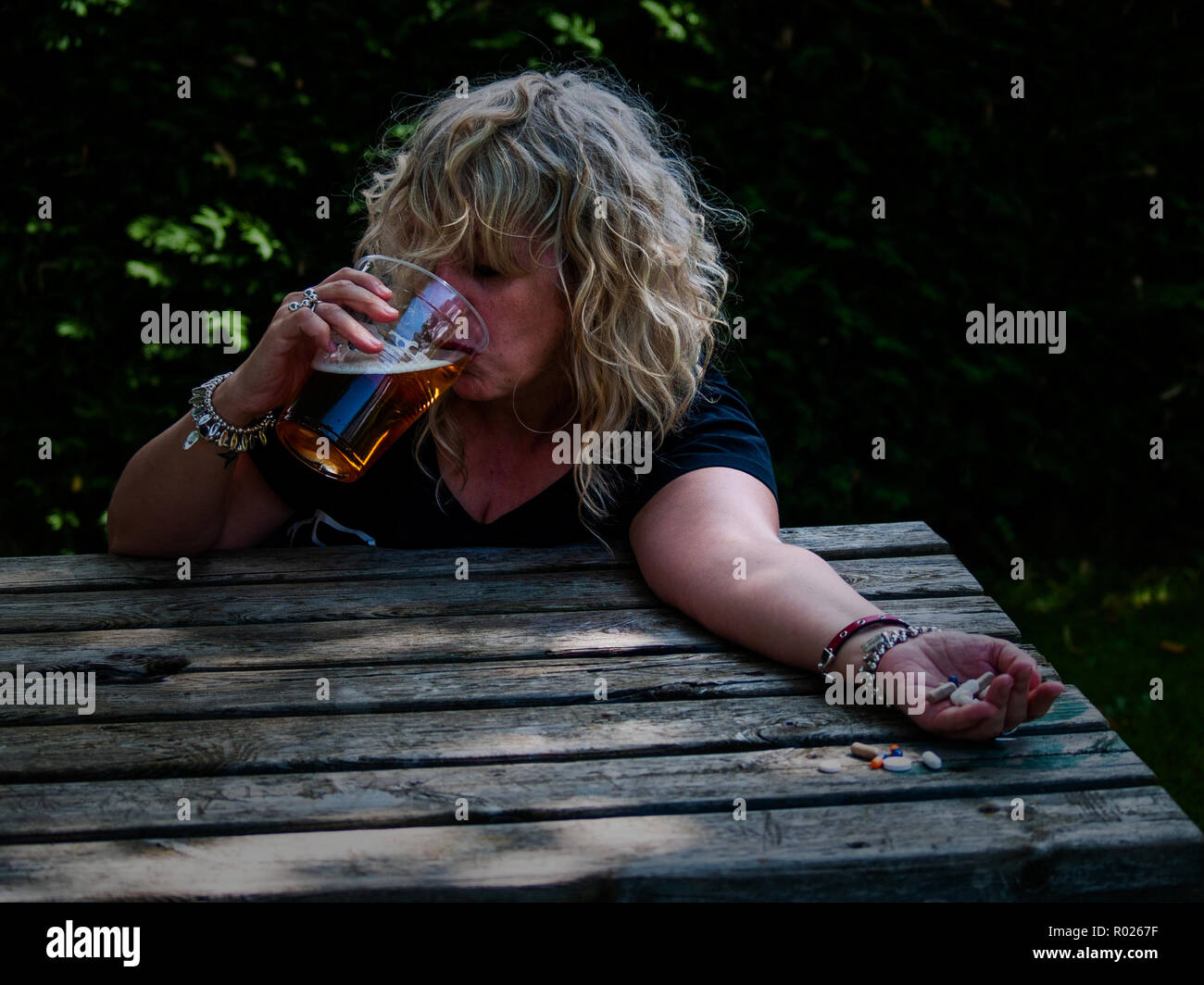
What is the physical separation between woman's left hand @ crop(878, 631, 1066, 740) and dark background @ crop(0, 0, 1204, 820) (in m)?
2.17

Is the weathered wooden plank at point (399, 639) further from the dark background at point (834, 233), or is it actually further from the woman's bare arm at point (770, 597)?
the dark background at point (834, 233)

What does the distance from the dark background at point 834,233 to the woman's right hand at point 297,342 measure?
5.68ft

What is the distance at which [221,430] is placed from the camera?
2.11m

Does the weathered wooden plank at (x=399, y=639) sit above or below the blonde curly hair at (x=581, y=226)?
below

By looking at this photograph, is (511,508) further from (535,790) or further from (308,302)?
(535,790)

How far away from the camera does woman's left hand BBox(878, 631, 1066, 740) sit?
1463 millimetres

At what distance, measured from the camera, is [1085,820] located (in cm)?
131

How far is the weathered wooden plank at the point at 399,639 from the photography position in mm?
1777

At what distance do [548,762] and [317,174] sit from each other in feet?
9.60

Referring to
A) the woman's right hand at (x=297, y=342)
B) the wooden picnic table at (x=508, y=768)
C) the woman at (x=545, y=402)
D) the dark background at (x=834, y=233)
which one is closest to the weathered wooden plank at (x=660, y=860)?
the wooden picnic table at (x=508, y=768)

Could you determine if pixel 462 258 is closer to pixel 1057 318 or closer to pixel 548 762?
pixel 548 762

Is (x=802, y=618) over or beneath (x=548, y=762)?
over

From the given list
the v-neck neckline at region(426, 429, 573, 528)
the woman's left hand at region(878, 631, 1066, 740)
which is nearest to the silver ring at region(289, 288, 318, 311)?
the v-neck neckline at region(426, 429, 573, 528)
